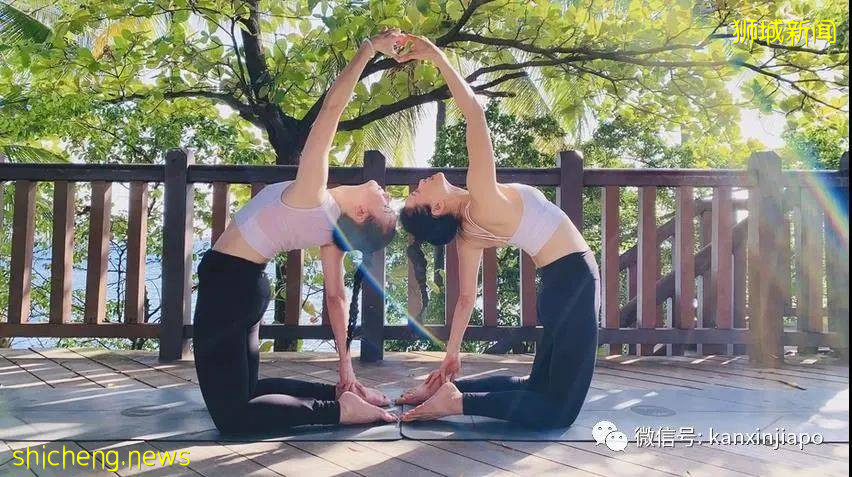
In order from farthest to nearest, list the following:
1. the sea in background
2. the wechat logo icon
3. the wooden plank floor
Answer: the sea in background → the wechat logo icon → the wooden plank floor

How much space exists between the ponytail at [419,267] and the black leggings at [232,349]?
1.08 meters

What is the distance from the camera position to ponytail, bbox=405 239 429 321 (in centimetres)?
313

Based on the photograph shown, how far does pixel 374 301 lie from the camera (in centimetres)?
357

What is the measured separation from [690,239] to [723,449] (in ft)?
6.32

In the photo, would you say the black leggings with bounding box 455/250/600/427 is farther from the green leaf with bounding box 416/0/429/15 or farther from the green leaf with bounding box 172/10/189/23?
the green leaf with bounding box 172/10/189/23

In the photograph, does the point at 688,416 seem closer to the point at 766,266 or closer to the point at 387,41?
the point at 766,266

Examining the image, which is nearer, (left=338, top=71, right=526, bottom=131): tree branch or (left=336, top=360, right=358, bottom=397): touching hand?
(left=336, top=360, right=358, bottom=397): touching hand

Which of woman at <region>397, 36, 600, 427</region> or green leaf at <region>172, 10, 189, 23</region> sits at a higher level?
green leaf at <region>172, 10, 189, 23</region>

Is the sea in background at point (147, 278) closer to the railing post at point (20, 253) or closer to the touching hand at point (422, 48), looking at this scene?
the railing post at point (20, 253)

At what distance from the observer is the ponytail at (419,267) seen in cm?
313

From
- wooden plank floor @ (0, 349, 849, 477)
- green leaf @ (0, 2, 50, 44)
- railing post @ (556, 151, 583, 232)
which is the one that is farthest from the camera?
green leaf @ (0, 2, 50, 44)

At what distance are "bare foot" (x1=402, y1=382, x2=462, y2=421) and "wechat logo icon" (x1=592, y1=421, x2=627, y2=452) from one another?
48 centimetres

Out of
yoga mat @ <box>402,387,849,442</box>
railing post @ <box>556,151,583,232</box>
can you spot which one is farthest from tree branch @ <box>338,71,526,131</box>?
Answer: yoga mat @ <box>402,387,849,442</box>

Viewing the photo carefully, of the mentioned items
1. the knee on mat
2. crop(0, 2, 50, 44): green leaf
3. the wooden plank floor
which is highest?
crop(0, 2, 50, 44): green leaf
